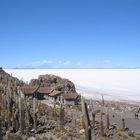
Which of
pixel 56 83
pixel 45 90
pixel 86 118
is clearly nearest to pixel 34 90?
pixel 45 90

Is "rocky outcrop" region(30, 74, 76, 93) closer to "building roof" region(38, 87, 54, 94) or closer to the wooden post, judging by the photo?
"building roof" region(38, 87, 54, 94)

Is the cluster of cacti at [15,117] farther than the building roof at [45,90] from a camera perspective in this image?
No

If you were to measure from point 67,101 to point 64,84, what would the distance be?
1365 centimetres

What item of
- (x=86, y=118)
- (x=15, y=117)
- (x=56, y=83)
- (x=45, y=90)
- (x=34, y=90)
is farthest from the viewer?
(x=56, y=83)

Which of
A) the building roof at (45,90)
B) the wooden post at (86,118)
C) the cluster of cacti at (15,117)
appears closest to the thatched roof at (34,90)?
the building roof at (45,90)

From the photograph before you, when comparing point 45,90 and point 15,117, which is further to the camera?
point 45,90

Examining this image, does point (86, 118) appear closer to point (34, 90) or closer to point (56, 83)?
point (34, 90)

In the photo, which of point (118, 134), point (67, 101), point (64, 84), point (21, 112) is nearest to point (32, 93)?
point (67, 101)

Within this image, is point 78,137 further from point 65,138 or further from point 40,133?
point 40,133

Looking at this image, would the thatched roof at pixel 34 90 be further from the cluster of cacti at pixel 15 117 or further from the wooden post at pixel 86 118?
the wooden post at pixel 86 118

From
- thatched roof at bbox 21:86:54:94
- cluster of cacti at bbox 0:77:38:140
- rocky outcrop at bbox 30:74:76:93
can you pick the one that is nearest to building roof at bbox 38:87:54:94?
thatched roof at bbox 21:86:54:94

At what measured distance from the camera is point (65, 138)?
3178cm

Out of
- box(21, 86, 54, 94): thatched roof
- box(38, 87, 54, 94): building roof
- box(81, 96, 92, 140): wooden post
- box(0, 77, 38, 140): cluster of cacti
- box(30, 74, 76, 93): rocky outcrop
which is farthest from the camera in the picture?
box(30, 74, 76, 93): rocky outcrop

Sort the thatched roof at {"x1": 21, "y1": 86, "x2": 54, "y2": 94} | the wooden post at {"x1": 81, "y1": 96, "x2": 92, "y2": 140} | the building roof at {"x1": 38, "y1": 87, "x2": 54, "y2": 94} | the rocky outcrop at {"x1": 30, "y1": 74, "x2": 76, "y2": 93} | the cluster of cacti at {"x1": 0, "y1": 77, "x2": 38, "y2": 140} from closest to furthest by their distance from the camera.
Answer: the wooden post at {"x1": 81, "y1": 96, "x2": 92, "y2": 140} → the cluster of cacti at {"x1": 0, "y1": 77, "x2": 38, "y2": 140} → the thatched roof at {"x1": 21, "y1": 86, "x2": 54, "y2": 94} → the building roof at {"x1": 38, "y1": 87, "x2": 54, "y2": 94} → the rocky outcrop at {"x1": 30, "y1": 74, "x2": 76, "y2": 93}
